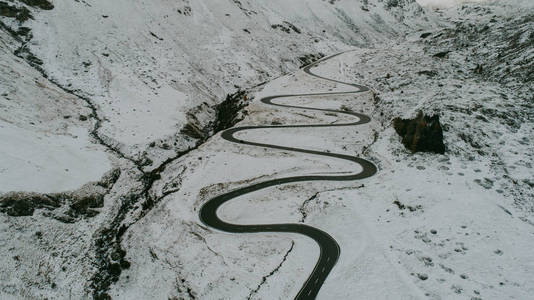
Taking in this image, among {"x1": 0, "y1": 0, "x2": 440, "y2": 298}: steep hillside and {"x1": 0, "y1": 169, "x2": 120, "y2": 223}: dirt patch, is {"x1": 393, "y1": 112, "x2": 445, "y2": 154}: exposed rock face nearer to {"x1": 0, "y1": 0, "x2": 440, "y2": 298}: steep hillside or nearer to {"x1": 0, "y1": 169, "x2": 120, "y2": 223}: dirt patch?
{"x1": 0, "y1": 0, "x2": 440, "y2": 298}: steep hillside

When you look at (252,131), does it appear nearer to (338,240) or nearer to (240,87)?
(240,87)

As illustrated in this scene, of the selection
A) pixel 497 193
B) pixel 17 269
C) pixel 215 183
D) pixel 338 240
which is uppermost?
pixel 497 193

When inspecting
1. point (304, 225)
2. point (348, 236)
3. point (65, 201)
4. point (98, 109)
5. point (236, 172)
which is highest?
point (348, 236)

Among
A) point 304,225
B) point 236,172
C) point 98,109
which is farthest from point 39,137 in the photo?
point 304,225

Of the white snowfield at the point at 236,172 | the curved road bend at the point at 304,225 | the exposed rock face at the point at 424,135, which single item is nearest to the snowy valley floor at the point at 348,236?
the white snowfield at the point at 236,172

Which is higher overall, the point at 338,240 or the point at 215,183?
the point at 338,240

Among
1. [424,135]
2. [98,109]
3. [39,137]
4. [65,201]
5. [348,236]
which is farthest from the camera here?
[98,109]

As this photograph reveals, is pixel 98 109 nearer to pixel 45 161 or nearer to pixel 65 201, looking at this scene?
pixel 45 161

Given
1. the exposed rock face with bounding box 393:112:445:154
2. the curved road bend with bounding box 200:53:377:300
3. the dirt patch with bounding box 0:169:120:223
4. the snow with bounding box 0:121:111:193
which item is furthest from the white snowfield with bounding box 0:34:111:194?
the exposed rock face with bounding box 393:112:445:154

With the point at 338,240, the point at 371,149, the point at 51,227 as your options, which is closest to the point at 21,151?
the point at 51,227
